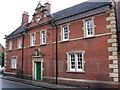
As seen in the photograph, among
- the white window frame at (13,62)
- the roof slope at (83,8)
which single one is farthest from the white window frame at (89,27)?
the white window frame at (13,62)

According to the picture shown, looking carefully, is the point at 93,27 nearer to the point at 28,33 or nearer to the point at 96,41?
the point at 96,41

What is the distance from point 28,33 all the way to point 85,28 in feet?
34.9

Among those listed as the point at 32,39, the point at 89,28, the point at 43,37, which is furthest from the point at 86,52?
the point at 32,39

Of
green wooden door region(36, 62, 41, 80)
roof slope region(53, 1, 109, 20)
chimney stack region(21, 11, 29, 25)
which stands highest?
chimney stack region(21, 11, 29, 25)

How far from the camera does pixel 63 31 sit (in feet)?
54.6

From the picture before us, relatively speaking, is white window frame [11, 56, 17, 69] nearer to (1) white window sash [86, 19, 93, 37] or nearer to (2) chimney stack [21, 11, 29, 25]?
(2) chimney stack [21, 11, 29, 25]

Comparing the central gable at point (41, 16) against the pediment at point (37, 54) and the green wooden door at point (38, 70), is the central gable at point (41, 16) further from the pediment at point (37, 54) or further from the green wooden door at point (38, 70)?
the green wooden door at point (38, 70)

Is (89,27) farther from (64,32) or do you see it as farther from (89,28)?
(64,32)

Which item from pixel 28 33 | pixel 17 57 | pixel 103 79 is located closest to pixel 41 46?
pixel 28 33

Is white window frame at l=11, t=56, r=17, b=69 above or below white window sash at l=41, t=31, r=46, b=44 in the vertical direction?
below

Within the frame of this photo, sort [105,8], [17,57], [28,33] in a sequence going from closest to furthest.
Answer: [105,8], [28,33], [17,57]

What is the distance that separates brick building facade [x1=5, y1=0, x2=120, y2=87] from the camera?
40.5 feet

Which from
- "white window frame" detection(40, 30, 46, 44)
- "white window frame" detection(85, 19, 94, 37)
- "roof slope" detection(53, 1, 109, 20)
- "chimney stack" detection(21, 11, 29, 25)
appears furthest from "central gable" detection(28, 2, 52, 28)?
"chimney stack" detection(21, 11, 29, 25)

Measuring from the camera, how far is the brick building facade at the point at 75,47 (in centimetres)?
1236
